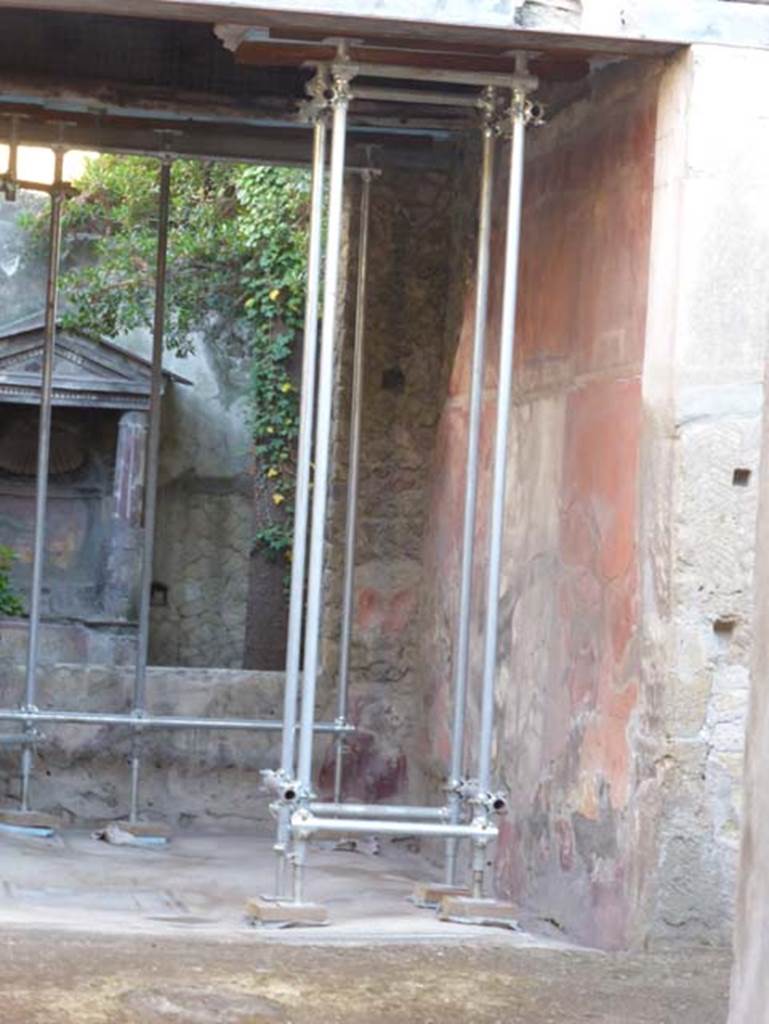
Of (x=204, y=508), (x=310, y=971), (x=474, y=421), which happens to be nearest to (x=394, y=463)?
(x=474, y=421)

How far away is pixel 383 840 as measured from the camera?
8836 millimetres

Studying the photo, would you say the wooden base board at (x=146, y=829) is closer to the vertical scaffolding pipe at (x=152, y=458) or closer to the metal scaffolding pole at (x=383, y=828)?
the vertical scaffolding pipe at (x=152, y=458)

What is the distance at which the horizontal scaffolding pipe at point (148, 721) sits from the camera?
27.4ft

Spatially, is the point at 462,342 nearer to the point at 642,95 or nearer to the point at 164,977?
the point at 642,95

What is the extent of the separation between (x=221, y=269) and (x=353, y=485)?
1013 centimetres

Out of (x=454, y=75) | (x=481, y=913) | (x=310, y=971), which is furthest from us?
(x=454, y=75)

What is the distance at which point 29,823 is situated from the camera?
8.43 meters

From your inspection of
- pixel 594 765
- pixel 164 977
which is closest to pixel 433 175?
pixel 594 765

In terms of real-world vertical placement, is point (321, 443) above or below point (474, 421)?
below

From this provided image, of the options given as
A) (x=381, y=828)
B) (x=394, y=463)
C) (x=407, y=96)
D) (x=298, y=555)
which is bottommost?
(x=381, y=828)

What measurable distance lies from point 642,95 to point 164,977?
2971mm

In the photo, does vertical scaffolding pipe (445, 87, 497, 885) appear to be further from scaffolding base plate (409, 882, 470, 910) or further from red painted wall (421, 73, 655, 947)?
red painted wall (421, 73, 655, 947)

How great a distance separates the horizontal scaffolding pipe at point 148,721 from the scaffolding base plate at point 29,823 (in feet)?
1.24

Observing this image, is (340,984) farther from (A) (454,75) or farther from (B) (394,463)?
(B) (394,463)
